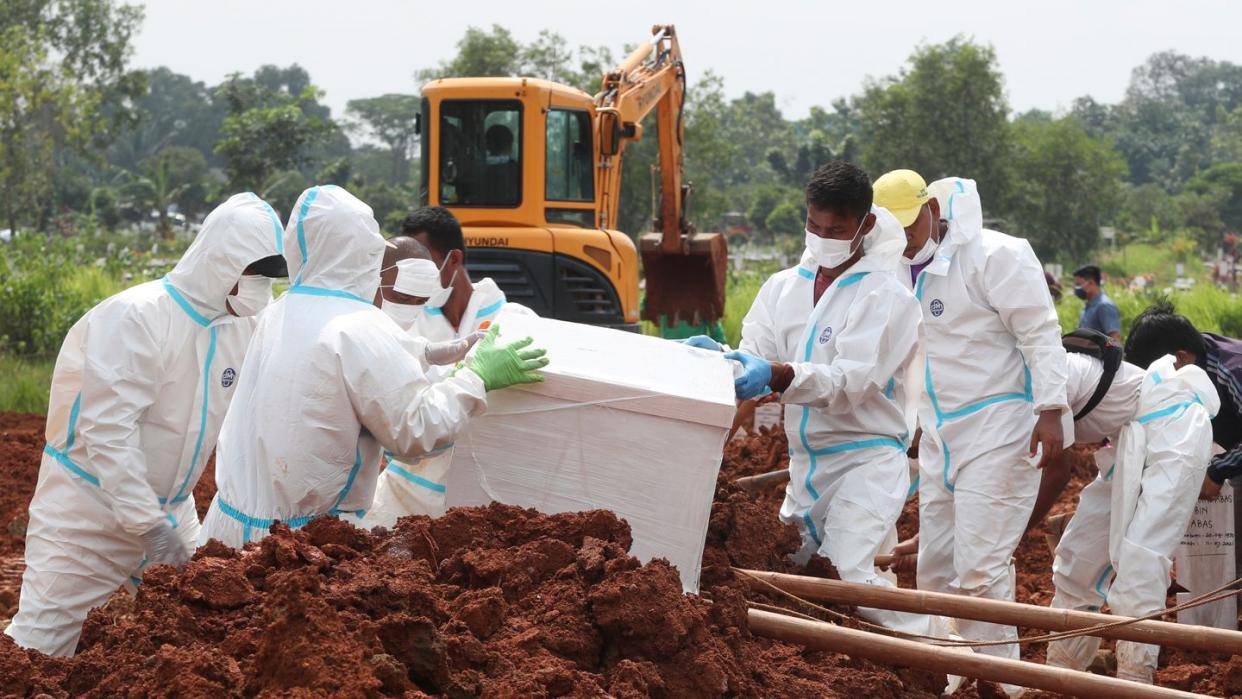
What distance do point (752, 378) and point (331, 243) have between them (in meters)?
1.35

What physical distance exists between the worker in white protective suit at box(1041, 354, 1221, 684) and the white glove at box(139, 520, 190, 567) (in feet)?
11.0

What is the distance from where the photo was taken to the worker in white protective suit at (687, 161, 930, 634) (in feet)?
14.0

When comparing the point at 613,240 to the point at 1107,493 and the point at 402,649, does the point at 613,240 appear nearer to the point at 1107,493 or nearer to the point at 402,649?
the point at 1107,493

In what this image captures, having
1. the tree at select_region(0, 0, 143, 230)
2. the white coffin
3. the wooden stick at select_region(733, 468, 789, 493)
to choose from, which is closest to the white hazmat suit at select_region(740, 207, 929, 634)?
the white coffin

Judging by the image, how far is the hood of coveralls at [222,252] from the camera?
167 inches

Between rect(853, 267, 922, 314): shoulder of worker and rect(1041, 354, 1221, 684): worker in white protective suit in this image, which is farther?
rect(1041, 354, 1221, 684): worker in white protective suit

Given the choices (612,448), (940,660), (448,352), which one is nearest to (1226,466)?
(940,660)

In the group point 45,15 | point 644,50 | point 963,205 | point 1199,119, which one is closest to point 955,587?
point 963,205

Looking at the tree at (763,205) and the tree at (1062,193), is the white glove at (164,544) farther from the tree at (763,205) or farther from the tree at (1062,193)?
the tree at (763,205)

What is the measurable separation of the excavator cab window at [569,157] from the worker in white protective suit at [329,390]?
7328 mm

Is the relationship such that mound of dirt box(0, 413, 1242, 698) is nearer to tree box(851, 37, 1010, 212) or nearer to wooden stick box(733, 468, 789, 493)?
wooden stick box(733, 468, 789, 493)

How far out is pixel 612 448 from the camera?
361cm

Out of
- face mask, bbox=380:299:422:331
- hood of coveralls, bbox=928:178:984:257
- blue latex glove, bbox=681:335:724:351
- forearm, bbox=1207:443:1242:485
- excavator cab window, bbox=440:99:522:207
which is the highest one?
excavator cab window, bbox=440:99:522:207

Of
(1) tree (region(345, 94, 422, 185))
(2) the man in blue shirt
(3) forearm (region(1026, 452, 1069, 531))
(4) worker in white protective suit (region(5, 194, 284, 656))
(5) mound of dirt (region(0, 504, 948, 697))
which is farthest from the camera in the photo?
(1) tree (region(345, 94, 422, 185))
